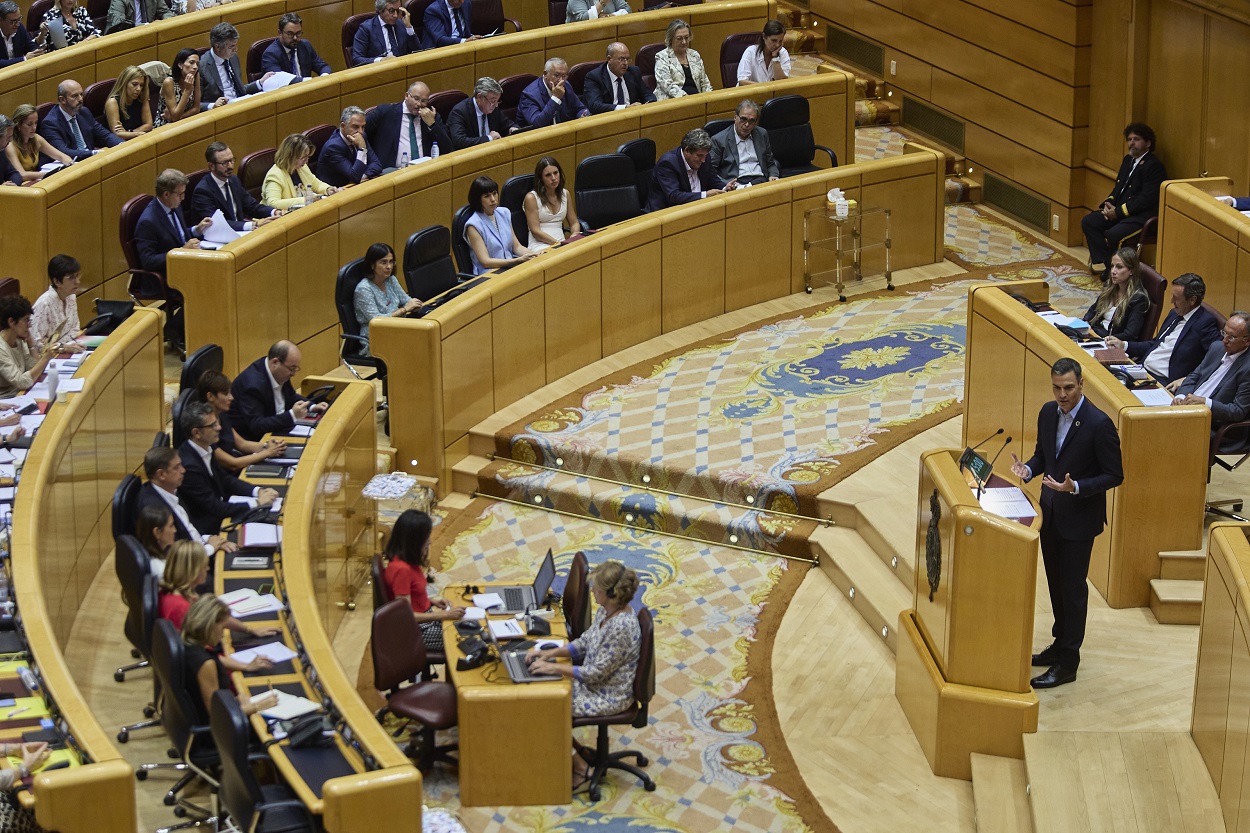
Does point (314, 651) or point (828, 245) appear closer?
point (314, 651)

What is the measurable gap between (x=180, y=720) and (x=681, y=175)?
5.74m

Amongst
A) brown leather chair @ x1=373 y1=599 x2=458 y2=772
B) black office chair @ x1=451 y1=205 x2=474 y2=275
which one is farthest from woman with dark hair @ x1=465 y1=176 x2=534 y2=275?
brown leather chair @ x1=373 y1=599 x2=458 y2=772

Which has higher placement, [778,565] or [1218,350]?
[1218,350]

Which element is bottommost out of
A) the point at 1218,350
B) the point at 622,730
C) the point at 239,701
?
the point at 622,730

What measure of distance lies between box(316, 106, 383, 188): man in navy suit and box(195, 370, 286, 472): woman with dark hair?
2.66m

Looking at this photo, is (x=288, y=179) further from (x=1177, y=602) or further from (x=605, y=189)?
(x=1177, y=602)

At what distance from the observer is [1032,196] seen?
492 inches

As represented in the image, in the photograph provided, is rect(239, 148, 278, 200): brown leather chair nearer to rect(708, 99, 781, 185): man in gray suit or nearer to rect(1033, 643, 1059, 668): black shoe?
rect(708, 99, 781, 185): man in gray suit

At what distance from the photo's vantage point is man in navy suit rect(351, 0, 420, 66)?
Result: 1256 cm

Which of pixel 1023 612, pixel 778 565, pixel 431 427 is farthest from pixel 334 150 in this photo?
pixel 1023 612

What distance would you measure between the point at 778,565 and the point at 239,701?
10.4 feet

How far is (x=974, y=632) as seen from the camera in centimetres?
691

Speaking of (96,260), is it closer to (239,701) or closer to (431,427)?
(431,427)

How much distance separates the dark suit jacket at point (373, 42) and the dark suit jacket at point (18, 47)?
7.25ft
